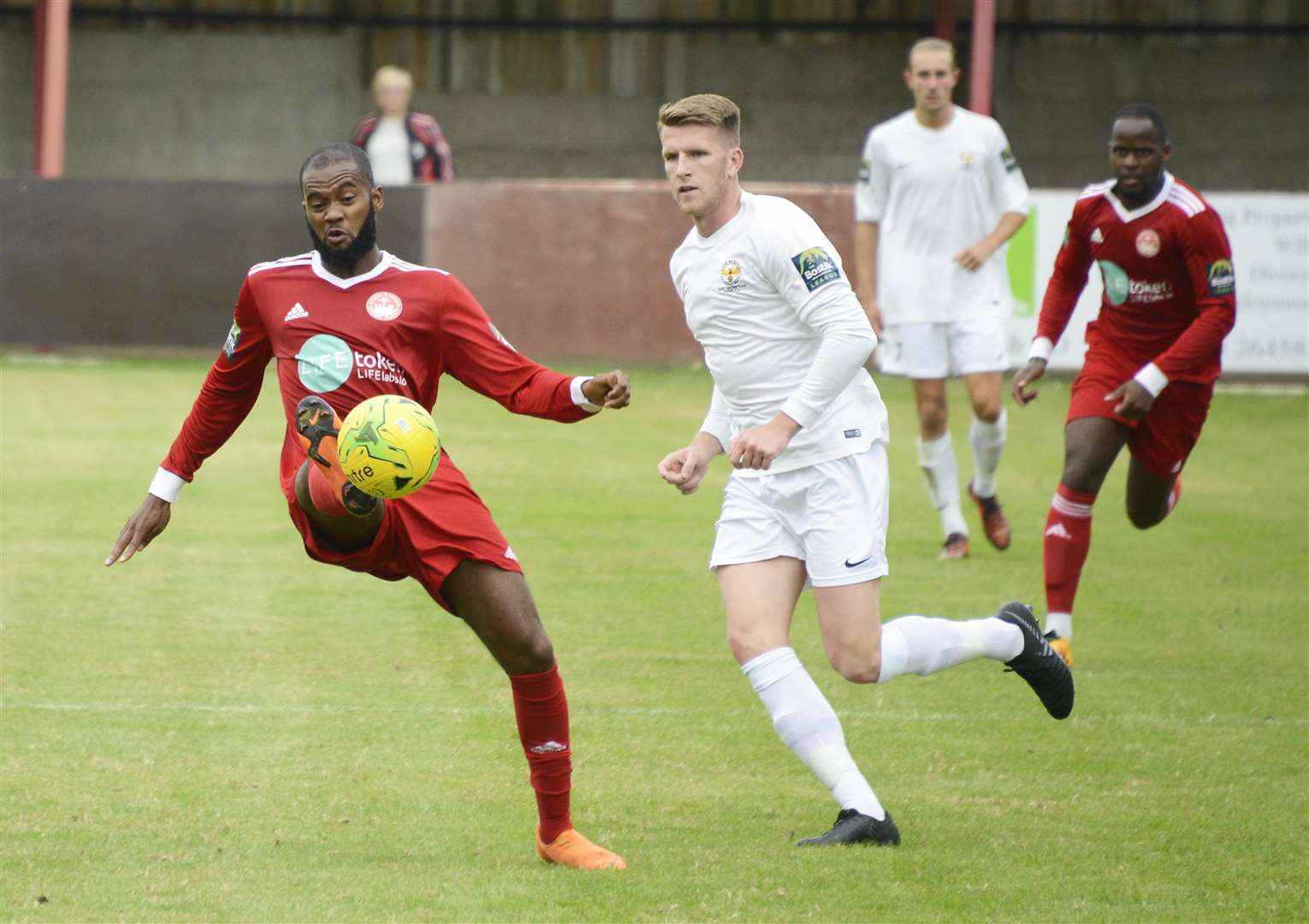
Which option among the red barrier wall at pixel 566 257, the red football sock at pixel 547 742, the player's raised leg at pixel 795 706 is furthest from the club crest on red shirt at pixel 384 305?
the red barrier wall at pixel 566 257

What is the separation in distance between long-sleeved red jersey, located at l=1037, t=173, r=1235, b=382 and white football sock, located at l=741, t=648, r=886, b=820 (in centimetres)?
261

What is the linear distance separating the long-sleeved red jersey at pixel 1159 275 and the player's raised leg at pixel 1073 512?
34cm

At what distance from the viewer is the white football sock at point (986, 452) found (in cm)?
952

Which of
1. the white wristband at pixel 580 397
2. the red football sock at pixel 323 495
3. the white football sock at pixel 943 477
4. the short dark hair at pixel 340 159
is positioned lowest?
the white football sock at pixel 943 477

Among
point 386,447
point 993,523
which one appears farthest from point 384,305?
point 993,523

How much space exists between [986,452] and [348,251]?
5.33 meters

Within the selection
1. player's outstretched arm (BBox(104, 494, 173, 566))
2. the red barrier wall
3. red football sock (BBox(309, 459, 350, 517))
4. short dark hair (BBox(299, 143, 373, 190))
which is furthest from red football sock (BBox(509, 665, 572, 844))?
the red barrier wall

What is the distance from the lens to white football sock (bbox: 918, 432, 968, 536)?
31.0 feet

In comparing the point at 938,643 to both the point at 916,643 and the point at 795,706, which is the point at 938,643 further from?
the point at 795,706

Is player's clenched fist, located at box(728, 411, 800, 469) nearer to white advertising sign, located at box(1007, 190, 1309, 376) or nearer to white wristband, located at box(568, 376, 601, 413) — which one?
white wristband, located at box(568, 376, 601, 413)

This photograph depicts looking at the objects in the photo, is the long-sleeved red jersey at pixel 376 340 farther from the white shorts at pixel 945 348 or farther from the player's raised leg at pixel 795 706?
the white shorts at pixel 945 348

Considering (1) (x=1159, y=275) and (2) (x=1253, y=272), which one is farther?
(2) (x=1253, y=272)

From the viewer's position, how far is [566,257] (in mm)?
16984

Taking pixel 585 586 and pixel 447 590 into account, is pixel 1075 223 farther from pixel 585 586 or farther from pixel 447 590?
pixel 447 590
